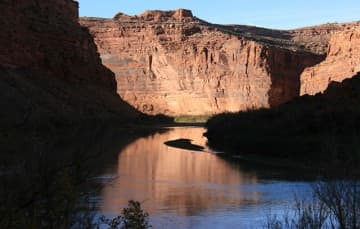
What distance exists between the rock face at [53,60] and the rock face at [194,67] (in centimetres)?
3055

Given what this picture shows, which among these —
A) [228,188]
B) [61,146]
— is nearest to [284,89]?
[228,188]

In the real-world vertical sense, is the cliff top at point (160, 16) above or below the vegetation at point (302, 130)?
above

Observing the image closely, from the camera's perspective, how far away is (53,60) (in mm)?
64688

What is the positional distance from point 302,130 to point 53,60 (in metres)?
37.7

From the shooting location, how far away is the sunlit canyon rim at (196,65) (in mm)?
105438

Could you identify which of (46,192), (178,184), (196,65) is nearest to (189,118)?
(196,65)

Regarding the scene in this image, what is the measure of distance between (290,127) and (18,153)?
89.2ft

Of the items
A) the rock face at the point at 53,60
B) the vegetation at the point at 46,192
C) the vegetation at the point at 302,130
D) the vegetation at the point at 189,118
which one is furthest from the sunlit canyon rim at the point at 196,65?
the vegetation at the point at 46,192

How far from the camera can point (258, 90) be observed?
342 ft

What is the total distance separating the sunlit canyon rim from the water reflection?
76942 mm

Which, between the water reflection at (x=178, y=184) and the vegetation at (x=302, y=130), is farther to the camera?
the vegetation at (x=302, y=130)

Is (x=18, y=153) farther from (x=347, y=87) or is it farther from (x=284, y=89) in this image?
(x=284, y=89)

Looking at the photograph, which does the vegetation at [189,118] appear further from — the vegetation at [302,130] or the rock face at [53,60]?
the vegetation at [302,130]

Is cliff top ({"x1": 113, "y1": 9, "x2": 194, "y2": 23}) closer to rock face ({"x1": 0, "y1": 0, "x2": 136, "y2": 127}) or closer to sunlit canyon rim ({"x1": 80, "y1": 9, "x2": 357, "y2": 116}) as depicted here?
sunlit canyon rim ({"x1": 80, "y1": 9, "x2": 357, "y2": 116})
